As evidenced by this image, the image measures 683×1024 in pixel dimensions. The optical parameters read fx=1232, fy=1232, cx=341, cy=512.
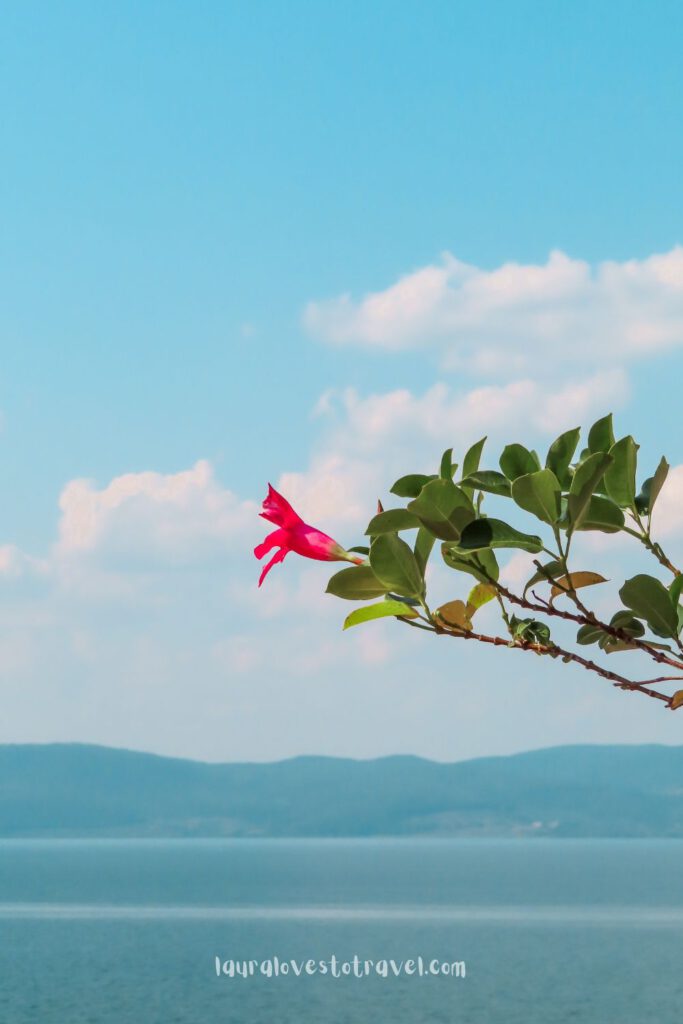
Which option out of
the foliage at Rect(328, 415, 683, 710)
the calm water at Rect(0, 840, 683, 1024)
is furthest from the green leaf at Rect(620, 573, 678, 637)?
the calm water at Rect(0, 840, 683, 1024)

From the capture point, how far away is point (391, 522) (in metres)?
1.18

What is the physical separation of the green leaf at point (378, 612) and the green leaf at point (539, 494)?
0.20 meters

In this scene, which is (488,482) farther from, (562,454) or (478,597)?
(478,597)

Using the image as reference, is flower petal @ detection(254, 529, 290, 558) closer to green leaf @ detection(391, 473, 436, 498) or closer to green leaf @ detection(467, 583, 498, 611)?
green leaf @ detection(391, 473, 436, 498)

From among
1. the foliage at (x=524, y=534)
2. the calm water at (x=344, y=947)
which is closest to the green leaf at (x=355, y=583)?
the foliage at (x=524, y=534)

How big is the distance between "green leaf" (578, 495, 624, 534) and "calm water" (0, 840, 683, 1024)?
58.1 metres

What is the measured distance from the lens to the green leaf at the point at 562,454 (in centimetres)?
116

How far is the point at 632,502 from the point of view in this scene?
1.23 m

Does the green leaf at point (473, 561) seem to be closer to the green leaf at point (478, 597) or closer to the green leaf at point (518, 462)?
the green leaf at point (518, 462)

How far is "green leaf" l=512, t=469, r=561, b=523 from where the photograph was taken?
3.52 ft

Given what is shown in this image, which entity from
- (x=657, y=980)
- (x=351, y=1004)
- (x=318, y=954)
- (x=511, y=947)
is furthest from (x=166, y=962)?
(x=657, y=980)

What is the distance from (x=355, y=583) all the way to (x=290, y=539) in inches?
3.3

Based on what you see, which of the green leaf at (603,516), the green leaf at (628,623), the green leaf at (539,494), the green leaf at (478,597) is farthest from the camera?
the green leaf at (478,597)

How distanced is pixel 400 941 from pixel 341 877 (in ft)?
225
